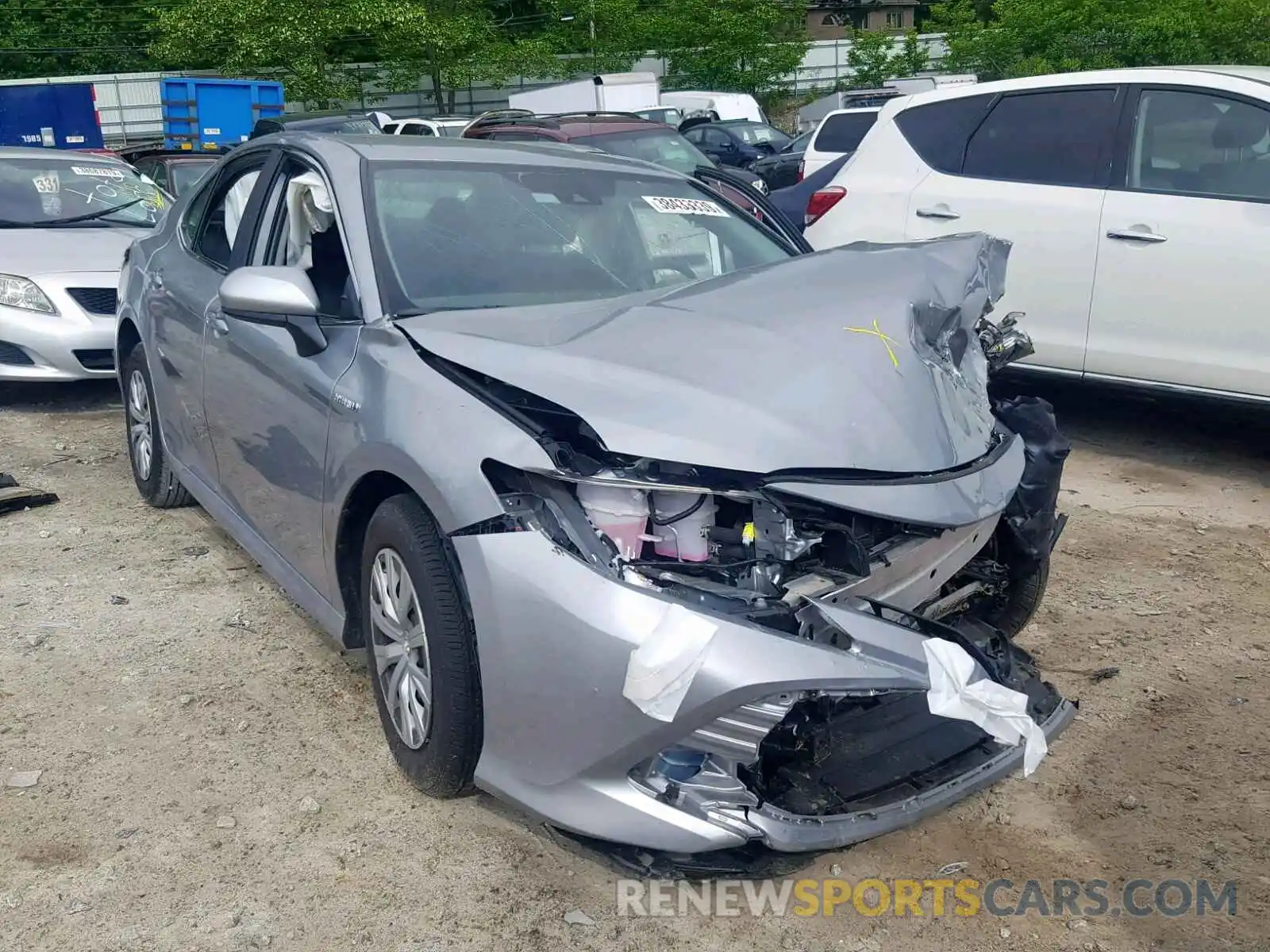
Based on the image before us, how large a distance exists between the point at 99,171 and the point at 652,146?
239 inches

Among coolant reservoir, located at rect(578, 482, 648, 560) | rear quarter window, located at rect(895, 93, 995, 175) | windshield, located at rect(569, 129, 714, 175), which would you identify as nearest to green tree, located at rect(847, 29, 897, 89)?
windshield, located at rect(569, 129, 714, 175)

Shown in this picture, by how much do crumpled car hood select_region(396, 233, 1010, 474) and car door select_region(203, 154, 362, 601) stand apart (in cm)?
37

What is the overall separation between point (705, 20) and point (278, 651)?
35929 mm

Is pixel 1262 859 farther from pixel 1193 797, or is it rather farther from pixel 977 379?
pixel 977 379

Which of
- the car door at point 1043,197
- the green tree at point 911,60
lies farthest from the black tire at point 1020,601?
the green tree at point 911,60

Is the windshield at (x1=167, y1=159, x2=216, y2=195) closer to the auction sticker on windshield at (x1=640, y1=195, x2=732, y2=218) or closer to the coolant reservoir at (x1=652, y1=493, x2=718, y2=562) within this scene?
the auction sticker on windshield at (x1=640, y1=195, x2=732, y2=218)

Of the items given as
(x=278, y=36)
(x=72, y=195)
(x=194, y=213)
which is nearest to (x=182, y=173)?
(x=72, y=195)

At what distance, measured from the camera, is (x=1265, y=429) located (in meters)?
6.44

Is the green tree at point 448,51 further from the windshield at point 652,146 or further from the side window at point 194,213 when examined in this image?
the side window at point 194,213

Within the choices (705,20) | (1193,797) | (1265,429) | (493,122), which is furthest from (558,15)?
(1193,797)

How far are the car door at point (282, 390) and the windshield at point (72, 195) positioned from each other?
4.59m

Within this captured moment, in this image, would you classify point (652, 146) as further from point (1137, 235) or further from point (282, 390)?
point (282, 390)

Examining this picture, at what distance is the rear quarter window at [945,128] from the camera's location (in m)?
6.55

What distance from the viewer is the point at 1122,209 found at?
19.0ft
